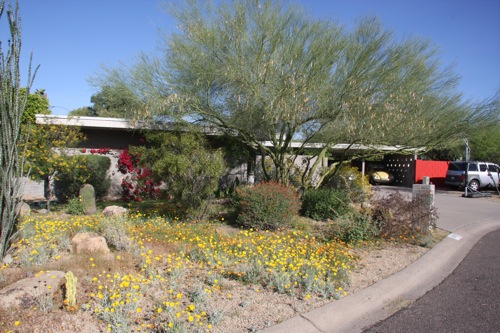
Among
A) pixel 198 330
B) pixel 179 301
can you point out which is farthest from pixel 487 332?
pixel 179 301

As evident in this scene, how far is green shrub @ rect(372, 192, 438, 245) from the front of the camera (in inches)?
316

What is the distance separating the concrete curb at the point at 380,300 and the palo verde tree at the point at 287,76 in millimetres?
3584

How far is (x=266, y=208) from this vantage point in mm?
8531

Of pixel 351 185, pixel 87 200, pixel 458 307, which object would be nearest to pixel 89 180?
pixel 87 200

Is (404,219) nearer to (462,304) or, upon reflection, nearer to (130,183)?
(462,304)

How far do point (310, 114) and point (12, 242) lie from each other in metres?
6.93

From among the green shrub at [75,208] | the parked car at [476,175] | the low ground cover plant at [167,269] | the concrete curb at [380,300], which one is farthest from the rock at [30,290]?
the parked car at [476,175]

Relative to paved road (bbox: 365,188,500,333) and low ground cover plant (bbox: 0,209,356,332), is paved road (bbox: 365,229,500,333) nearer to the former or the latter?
paved road (bbox: 365,188,500,333)

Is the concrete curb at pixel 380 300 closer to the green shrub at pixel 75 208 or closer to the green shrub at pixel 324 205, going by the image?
the green shrub at pixel 324 205

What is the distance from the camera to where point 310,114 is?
32.4 ft

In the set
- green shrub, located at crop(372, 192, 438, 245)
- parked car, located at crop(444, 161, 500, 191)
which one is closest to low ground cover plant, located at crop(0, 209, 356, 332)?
green shrub, located at crop(372, 192, 438, 245)

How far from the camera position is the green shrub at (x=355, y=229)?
768 cm

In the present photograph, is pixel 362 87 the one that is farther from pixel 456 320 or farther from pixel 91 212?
pixel 91 212

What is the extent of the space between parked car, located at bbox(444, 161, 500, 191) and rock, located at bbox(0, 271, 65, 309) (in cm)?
2303
